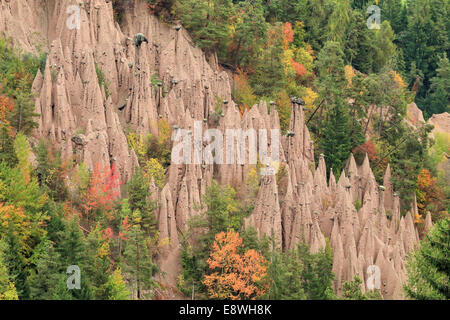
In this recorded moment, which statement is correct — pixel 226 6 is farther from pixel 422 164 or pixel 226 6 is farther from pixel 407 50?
pixel 407 50

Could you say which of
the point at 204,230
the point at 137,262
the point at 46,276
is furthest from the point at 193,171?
the point at 46,276

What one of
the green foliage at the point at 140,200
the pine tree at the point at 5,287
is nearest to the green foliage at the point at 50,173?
the green foliage at the point at 140,200

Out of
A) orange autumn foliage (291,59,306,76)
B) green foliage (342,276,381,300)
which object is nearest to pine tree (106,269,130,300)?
green foliage (342,276,381,300)

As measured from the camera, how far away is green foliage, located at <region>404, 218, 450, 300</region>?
33406 mm

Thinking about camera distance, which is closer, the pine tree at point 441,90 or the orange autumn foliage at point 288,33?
the orange autumn foliage at point 288,33

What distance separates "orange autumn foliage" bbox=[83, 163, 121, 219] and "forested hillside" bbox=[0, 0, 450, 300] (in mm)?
82

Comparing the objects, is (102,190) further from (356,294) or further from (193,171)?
(356,294)

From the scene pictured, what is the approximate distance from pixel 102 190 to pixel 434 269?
713 inches

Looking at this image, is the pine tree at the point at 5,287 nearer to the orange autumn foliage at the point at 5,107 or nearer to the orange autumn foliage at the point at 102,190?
the orange autumn foliage at the point at 102,190

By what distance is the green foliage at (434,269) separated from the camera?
3341 cm

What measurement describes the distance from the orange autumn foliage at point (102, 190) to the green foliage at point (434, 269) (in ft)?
54.8

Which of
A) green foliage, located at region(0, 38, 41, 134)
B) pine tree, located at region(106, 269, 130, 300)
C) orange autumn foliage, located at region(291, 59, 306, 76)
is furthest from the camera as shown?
orange autumn foliage, located at region(291, 59, 306, 76)

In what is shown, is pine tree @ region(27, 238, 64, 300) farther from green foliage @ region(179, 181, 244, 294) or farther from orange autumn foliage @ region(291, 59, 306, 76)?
orange autumn foliage @ region(291, 59, 306, 76)
